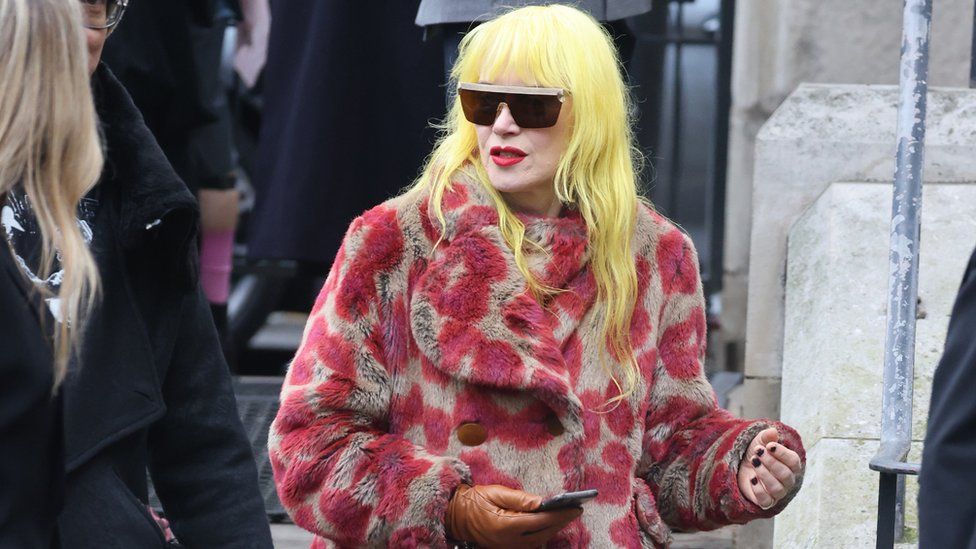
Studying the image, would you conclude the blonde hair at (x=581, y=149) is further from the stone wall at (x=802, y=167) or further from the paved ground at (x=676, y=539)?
the stone wall at (x=802, y=167)

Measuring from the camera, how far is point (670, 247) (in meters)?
3.28

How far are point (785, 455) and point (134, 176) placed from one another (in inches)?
48.8

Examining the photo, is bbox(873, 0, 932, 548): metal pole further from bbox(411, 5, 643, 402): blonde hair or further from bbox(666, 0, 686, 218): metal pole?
bbox(666, 0, 686, 218): metal pole

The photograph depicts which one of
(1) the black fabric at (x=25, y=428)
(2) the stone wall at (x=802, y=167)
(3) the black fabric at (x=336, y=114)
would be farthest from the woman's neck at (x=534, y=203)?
(2) the stone wall at (x=802, y=167)

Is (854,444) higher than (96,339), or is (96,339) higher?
(96,339)

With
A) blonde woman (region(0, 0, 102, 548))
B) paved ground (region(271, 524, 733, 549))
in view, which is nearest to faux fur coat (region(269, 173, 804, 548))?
blonde woman (region(0, 0, 102, 548))

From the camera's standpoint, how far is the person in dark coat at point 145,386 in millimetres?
2688

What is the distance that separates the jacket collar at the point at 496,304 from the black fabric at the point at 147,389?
1.27 feet

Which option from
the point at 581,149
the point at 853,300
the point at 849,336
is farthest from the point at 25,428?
the point at 853,300

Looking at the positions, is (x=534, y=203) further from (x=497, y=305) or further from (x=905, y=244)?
(x=905, y=244)

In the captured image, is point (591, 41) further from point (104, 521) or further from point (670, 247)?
point (104, 521)

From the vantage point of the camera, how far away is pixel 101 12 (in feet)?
10.3

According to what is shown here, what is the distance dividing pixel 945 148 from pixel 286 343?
13.2 feet

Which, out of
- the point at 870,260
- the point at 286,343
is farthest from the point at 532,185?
the point at 286,343
